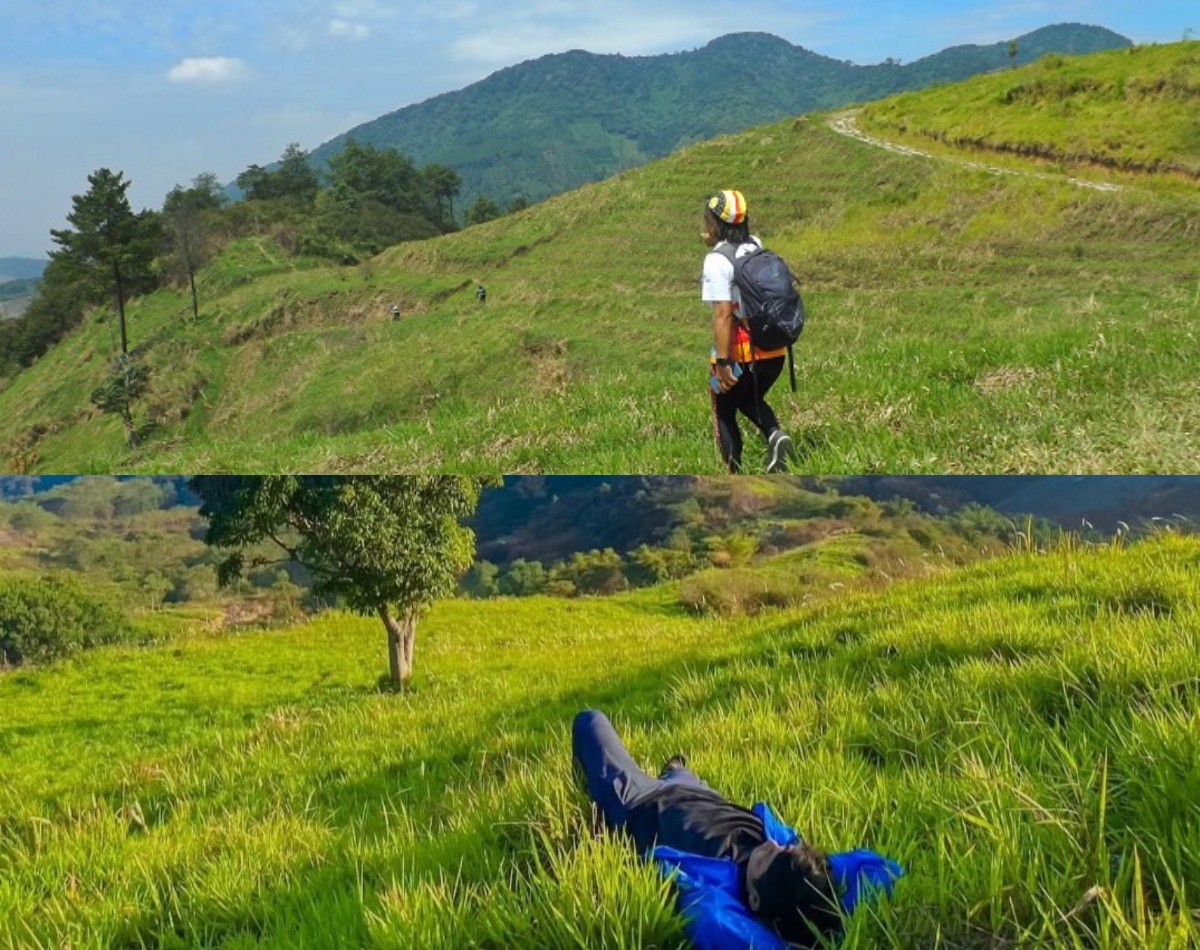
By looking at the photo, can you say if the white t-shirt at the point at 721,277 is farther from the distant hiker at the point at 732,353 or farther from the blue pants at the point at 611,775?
the blue pants at the point at 611,775

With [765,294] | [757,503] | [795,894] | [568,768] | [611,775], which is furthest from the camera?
[757,503]

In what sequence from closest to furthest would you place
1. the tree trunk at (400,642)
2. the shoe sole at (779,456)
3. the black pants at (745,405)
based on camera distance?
the tree trunk at (400,642) < the black pants at (745,405) < the shoe sole at (779,456)

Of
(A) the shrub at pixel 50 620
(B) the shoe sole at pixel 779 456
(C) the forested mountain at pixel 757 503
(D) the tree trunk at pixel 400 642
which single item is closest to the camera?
(A) the shrub at pixel 50 620

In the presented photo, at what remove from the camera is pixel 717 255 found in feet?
20.8

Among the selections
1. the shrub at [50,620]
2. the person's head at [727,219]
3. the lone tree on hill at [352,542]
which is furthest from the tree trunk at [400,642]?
the person's head at [727,219]

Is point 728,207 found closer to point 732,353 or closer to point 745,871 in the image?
point 732,353

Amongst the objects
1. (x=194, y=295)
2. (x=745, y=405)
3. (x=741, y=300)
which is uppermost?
(x=194, y=295)

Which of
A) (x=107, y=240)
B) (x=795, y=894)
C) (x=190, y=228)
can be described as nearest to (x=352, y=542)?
(x=795, y=894)

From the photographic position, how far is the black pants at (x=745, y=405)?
6.86m

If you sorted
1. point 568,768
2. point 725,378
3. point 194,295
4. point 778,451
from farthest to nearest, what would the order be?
point 194,295 → point 778,451 → point 725,378 → point 568,768

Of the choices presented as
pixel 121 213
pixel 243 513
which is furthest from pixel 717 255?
pixel 121 213

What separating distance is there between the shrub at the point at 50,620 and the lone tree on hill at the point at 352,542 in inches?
30.5

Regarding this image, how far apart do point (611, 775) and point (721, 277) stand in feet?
13.5

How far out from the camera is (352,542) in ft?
21.2
